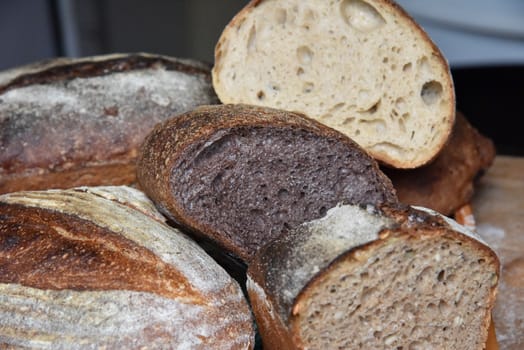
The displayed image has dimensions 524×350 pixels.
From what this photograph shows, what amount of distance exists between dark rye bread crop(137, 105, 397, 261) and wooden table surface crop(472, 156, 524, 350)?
0.48 meters

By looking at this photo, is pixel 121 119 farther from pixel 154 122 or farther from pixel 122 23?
pixel 122 23

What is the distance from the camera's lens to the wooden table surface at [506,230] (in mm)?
2322

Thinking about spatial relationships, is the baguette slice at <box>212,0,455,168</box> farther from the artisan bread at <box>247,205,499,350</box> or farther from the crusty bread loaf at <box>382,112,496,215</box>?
the artisan bread at <box>247,205,499,350</box>

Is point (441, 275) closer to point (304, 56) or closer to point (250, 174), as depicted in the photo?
point (250, 174)

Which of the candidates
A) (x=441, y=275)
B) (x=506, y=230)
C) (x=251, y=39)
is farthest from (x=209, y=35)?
(x=441, y=275)

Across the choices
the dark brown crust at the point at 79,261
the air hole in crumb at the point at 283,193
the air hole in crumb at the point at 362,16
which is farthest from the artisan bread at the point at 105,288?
the air hole in crumb at the point at 362,16

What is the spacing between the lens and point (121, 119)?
2738 millimetres

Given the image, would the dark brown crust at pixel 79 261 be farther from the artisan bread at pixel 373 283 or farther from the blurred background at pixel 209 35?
the blurred background at pixel 209 35

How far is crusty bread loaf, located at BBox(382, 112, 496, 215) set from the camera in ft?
9.11

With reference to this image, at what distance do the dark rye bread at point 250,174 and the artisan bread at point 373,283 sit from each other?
28 centimetres

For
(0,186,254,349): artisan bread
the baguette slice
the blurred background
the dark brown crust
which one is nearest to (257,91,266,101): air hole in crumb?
the baguette slice

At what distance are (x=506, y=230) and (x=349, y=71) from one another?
85 cm

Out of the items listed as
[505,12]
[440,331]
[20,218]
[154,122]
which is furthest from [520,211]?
[20,218]

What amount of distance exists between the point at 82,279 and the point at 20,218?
12.4 inches
